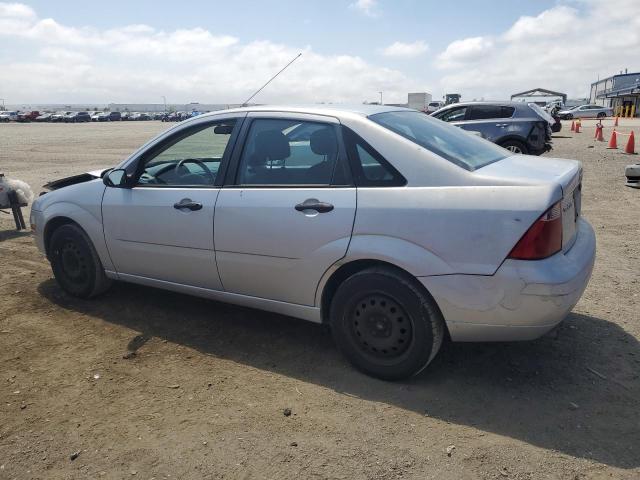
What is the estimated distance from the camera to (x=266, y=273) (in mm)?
3613

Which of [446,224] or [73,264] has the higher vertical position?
[446,224]

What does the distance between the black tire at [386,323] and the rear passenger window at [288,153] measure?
2.40 feet

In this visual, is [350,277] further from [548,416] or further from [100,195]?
[100,195]

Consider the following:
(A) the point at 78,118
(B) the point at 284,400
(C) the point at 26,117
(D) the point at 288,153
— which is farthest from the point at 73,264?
(C) the point at 26,117

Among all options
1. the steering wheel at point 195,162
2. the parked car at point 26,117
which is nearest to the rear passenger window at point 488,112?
the steering wheel at point 195,162

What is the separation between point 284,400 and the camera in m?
3.22

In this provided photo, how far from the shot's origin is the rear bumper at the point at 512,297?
284cm

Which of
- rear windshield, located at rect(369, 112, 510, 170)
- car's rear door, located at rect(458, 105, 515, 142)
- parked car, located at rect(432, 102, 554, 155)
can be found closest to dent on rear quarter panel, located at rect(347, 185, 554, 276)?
rear windshield, located at rect(369, 112, 510, 170)

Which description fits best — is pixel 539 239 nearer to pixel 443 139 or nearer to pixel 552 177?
pixel 552 177

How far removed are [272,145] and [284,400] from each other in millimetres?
1718

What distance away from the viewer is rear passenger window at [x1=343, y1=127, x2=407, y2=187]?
10.5 feet

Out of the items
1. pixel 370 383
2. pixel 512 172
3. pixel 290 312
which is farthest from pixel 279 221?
pixel 512 172

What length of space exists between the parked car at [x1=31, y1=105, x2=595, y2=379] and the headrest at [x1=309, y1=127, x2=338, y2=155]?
10mm

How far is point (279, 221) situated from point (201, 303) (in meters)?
1.66
